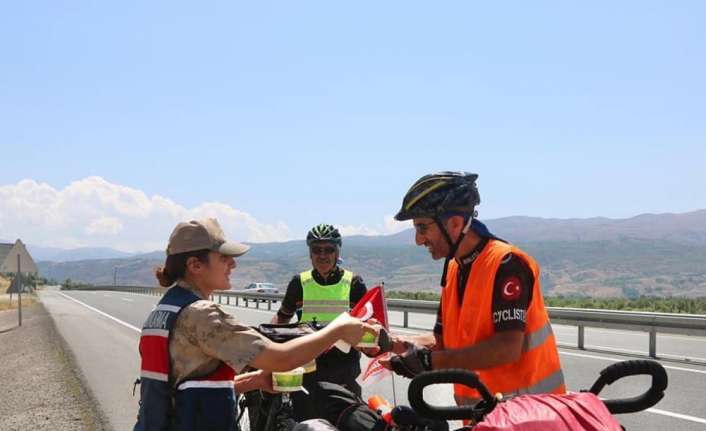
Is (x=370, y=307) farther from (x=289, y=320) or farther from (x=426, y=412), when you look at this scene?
(x=289, y=320)

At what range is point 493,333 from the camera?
3018 mm

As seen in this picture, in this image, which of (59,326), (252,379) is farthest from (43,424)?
(59,326)

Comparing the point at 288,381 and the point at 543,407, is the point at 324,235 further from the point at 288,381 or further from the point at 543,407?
the point at 543,407

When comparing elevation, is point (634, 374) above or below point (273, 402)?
above

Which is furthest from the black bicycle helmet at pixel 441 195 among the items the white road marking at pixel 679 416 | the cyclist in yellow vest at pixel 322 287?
the white road marking at pixel 679 416

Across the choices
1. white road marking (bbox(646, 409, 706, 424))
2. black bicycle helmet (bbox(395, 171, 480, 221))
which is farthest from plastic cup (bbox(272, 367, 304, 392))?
white road marking (bbox(646, 409, 706, 424))

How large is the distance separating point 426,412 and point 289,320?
4.19m

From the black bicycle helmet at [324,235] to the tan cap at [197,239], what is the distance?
8.73 feet

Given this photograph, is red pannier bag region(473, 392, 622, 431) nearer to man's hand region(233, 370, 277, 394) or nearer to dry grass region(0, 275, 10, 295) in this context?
man's hand region(233, 370, 277, 394)

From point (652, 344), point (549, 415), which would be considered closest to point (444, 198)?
point (549, 415)

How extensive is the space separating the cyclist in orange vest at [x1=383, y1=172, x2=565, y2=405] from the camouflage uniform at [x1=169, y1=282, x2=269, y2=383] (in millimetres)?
634

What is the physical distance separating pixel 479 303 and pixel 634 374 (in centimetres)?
83

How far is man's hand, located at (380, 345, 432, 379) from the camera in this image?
3123 millimetres

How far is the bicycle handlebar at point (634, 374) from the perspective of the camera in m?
2.33
